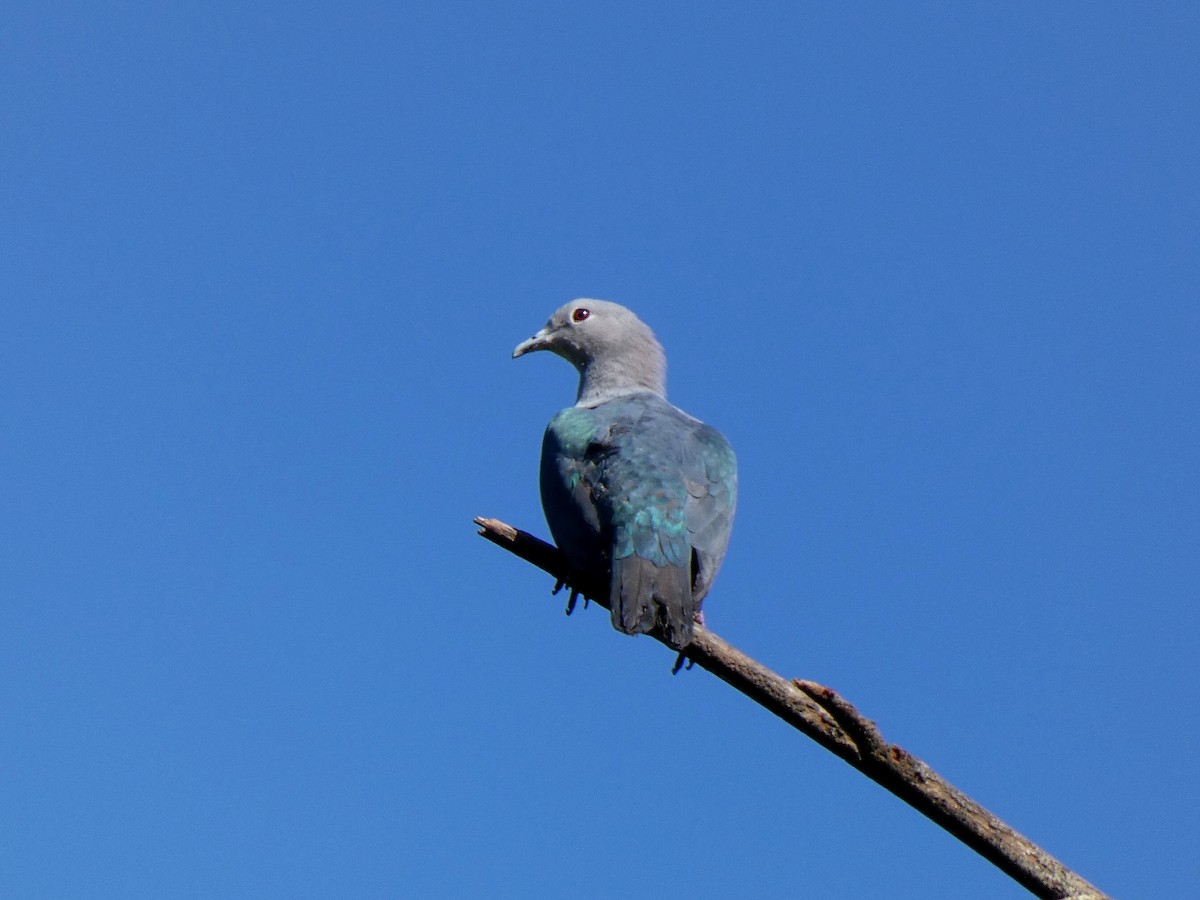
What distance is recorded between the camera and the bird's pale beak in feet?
29.8

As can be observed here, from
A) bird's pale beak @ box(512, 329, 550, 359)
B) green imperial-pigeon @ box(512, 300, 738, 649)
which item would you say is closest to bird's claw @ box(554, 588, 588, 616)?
green imperial-pigeon @ box(512, 300, 738, 649)

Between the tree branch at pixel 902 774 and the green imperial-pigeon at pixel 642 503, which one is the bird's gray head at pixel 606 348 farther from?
the tree branch at pixel 902 774

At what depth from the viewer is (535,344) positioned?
9.17m

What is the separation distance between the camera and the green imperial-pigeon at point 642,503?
5578 mm

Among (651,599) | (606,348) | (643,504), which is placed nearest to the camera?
(651,599)

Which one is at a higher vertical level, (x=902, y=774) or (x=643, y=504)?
(x=643, y=504)

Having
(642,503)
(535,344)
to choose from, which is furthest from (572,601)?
(535,344)

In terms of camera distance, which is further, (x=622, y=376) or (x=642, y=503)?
(x=622, y=376)

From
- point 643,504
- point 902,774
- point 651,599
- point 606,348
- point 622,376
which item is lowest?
point 902,774

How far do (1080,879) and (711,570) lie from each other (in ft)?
7.81

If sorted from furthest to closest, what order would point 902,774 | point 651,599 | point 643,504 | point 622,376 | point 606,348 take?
point 606,348, point 622,376, point 643,504, point 651,599, point 902,774

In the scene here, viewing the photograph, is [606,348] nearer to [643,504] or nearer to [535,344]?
[535,344]

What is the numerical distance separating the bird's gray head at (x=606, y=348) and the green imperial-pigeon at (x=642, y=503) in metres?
0.68

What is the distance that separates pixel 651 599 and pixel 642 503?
662mm
